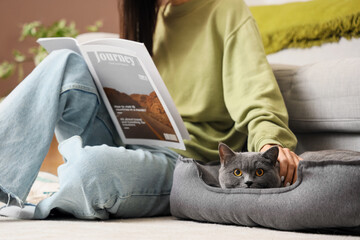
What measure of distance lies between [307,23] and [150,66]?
777 mm

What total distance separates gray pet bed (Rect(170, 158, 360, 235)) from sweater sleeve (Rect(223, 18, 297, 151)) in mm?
178

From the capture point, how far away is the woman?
3.30 feet

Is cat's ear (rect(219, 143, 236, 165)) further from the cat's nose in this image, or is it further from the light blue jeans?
the light blue jeans

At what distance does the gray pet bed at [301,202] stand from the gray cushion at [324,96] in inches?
16.0

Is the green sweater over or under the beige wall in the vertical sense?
over

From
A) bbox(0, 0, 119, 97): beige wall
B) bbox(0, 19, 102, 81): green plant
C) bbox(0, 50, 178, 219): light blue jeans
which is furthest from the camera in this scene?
bbox(0, 0, 119, 97): beige wall

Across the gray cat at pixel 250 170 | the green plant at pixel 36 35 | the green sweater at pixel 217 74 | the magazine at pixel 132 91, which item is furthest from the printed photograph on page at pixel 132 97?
the green plant at pixel 36 35

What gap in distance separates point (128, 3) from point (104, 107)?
0.41 meters

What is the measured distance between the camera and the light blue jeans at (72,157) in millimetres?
995

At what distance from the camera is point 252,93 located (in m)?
1.14

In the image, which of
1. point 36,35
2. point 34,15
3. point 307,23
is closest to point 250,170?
point 307,23

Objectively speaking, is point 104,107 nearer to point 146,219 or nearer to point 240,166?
point 146,219

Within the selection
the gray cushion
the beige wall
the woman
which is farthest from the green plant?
the gray cushion

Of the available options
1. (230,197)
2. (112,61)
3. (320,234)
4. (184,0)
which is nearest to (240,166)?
(230,197)
